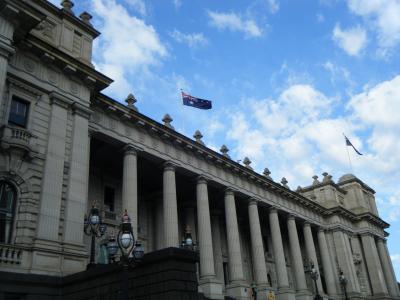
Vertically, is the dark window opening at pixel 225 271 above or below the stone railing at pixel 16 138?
below

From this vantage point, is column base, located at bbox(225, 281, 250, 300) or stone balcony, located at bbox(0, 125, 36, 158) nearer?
stone balcony, located at bbox(0, 125, 36, 158)

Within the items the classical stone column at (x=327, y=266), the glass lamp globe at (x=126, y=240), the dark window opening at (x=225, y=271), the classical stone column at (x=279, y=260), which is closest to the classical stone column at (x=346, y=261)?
the classical stone column at (x=327, y=266)

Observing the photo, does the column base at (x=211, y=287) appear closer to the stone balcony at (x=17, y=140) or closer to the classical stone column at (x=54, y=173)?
the classical stone column at (x=54, y=173)

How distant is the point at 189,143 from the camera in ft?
108

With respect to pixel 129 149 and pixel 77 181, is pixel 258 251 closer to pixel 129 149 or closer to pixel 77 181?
pixel 129 149

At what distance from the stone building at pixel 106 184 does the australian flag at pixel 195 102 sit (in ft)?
10.2

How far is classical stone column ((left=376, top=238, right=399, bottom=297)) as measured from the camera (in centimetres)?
5362

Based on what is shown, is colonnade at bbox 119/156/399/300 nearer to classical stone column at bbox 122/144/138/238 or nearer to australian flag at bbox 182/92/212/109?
classical stone column at bbox 122/144/138/238

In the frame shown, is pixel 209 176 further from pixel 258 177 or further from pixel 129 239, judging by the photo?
pixel 129 239

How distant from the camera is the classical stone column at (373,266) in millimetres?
51281

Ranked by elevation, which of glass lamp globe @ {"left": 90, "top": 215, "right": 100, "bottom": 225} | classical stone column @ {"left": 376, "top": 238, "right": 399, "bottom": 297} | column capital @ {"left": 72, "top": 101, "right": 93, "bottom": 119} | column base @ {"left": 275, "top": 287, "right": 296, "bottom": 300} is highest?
column capital @ {"left": 72, "top": 101, "right": 93, "bottom": 119}

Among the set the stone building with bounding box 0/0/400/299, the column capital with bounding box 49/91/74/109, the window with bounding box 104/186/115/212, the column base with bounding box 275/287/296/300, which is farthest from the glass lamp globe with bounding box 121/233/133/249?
the column base with bounding box 275/287/296/300

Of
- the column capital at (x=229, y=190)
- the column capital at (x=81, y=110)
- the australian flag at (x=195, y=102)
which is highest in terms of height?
the australian flag at (x=195, y=102)

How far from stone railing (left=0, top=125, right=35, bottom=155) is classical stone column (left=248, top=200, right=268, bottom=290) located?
74.9 ft
